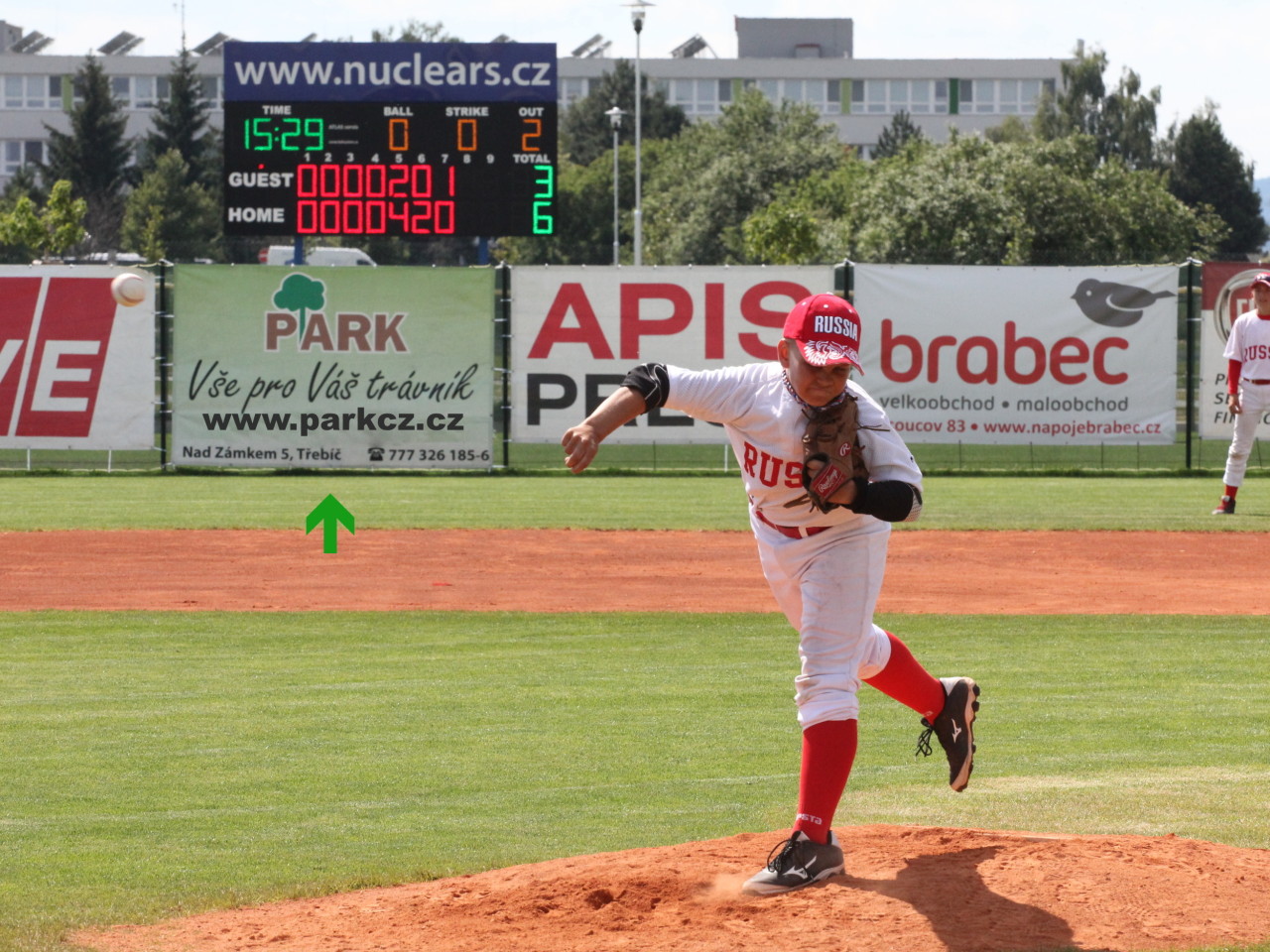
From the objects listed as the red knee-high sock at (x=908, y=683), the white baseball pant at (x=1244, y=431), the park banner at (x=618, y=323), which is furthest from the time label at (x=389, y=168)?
the red knee-high sock at (x=908, y=683)

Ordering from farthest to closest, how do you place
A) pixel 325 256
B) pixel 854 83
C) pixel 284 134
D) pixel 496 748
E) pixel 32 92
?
1. pixel 854 83
2. pixel 32 92
3. pixel 325 256
4. pixel 284 134
5. pixel 496 748

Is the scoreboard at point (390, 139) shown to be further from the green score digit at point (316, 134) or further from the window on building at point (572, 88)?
the window on building at point (572, 88)

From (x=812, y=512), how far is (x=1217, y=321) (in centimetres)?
1739

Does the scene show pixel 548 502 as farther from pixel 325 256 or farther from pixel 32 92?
pixel 32 92

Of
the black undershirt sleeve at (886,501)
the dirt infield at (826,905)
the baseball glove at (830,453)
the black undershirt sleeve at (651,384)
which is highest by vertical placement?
the black undershirt sleeve at (651,384)

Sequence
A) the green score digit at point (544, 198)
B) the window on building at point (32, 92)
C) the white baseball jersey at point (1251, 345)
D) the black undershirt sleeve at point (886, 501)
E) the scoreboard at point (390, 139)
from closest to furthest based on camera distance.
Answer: the black undershirt sleeve at point (886, 501), the white baseball jersey at point (1251, 345), the scoreboard at point (390, 139), the green score digit at point (544, 198), the window on building at point (32, 92)

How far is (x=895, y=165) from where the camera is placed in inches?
2005

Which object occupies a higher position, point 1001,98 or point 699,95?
point 699,95

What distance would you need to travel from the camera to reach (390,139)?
21.7m

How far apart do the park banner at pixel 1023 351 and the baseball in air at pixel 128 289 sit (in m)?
9.35

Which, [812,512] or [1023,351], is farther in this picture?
[1023,351]

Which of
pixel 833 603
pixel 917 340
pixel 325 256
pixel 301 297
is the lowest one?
pixel 833 603

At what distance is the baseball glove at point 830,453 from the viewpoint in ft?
14.0

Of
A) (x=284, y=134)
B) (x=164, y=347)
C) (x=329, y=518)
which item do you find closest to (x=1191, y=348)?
(x=329, y=518)
